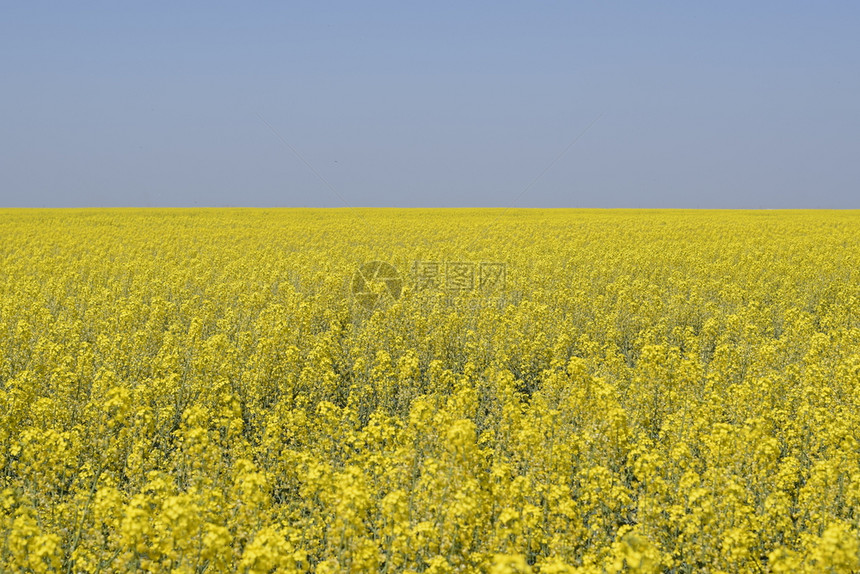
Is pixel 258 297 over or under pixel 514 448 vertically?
over

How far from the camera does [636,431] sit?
7.05 meters

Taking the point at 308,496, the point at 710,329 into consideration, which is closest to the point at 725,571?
the point at 308,496

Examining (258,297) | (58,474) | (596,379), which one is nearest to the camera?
(58,474)

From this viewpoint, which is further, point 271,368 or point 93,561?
point 271,368

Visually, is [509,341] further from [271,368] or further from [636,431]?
[271,368]

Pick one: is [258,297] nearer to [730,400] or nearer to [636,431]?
[636,431]

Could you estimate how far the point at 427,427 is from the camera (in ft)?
18.6

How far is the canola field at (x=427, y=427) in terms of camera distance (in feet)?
13.7

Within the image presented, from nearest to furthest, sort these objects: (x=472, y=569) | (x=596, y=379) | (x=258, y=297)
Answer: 1. (x=472, y=569)
2. (x=596, y=379)
3. (x=258, y=297)

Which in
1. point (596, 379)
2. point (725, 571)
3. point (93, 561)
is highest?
point (596, 379)

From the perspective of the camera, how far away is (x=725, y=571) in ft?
14.3

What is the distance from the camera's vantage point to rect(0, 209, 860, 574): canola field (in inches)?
164

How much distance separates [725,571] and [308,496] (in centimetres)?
357

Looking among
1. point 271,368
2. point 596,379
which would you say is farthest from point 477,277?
point 596,379
